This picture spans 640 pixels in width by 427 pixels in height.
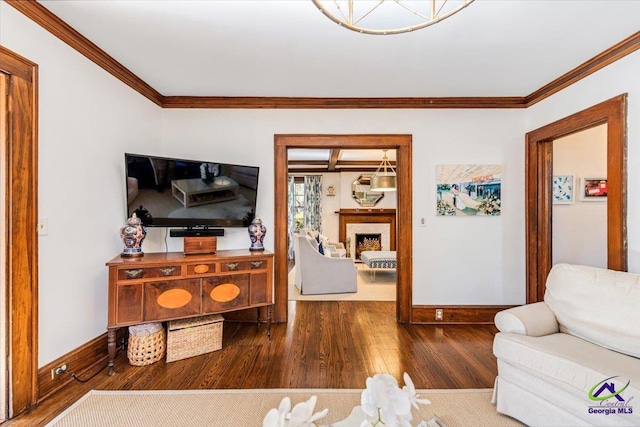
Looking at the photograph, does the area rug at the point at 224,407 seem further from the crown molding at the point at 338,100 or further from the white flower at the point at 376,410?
the crown molding at the point at 338,100

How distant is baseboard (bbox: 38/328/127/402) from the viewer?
2061 mm

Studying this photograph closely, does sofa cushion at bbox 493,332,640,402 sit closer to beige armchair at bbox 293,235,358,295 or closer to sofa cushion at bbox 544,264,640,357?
sofa cushion at bbox 544,264,640,357

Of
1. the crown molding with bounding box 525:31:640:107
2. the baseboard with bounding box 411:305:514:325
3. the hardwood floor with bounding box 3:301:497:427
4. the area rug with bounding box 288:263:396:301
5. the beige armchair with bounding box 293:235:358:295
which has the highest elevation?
the crown molding with bounding box 525:31:640:107

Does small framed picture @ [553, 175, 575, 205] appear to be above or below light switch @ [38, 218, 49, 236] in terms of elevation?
above

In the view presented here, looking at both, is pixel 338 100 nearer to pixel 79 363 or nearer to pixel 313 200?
pixel 79 363

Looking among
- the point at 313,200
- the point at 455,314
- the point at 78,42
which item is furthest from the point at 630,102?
the point at 313,200

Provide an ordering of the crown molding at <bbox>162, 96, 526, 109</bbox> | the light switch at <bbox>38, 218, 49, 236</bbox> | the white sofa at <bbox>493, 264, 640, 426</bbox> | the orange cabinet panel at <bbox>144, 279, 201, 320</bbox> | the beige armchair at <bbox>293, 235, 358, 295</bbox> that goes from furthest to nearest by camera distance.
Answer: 1. the beige armchair at <bbox>293, 235, 358, 295</bbox>
2. the crown molding at <bbox>162, 96, 526, 109</bbox>
3. the orange cabinet panel at <bbox>144, 279, 201, 320</bbox>
4. the light switch at <bbox>38, 218, 49, 236</bbox>
5. the white sofa at <bbox>493, 264, 640, 426</bbox>

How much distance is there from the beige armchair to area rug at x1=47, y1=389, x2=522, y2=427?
98.7 inches

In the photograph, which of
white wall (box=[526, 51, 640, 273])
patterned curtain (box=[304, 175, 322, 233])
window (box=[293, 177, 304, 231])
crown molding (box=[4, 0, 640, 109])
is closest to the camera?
white wall (box=[526, 51, 640, 273])

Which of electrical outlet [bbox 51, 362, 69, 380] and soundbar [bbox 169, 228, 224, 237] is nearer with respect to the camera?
electrical outlet [bbox 51, 362, 69, 380]

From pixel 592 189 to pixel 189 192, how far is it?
4.73 metres

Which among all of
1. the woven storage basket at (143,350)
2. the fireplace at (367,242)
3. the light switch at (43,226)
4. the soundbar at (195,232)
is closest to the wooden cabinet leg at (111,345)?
the woven storage basket at (143,350)

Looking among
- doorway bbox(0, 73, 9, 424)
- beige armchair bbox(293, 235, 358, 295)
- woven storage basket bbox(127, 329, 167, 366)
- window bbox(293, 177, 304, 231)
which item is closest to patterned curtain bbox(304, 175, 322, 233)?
window bbox(293, 177, 304, 231)

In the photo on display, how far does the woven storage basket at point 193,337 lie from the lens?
2.59 metres
